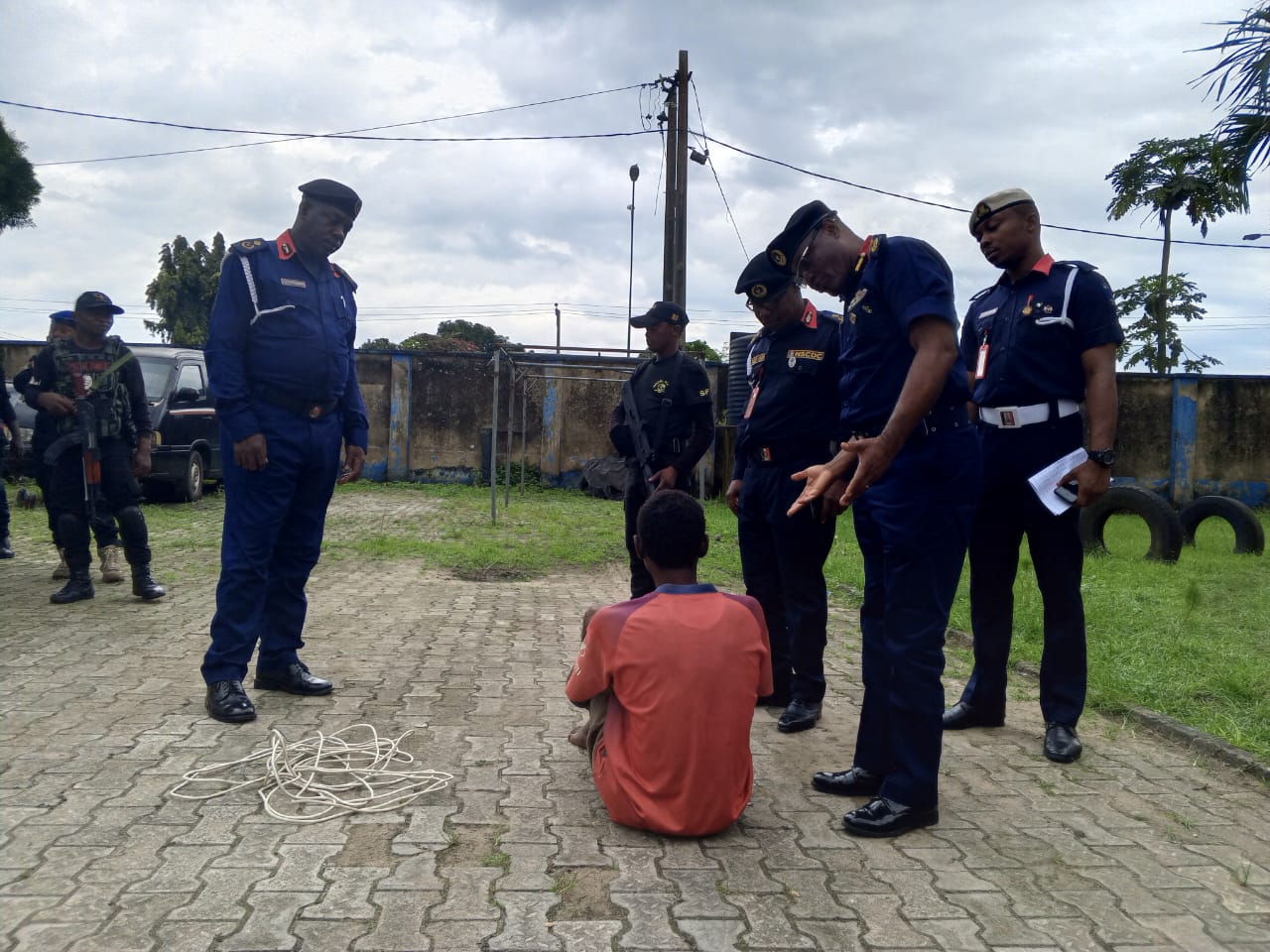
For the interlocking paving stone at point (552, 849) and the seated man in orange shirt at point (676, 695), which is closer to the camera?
the interlocking paving stone at point (552, 849)

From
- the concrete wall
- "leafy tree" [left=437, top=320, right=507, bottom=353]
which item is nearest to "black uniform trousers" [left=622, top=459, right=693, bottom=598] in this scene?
the concrete wall

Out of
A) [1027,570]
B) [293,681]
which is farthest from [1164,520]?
[293,681]

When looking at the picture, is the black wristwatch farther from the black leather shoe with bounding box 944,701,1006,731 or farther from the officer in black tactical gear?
the officer in black tactical gear

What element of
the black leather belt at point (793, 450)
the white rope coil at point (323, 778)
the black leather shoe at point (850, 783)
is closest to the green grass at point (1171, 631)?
the black leather shoe at point (850, 783)

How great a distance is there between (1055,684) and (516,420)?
15605 mm

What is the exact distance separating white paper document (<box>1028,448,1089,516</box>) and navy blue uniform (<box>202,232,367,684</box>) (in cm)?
297

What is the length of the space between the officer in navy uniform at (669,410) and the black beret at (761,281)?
1267 mm

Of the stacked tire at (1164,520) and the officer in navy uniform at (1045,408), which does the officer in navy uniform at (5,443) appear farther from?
the stacked tire at (1164,520)

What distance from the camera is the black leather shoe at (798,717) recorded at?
421 centimetres

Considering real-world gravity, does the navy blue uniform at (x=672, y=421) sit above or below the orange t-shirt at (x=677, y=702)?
above

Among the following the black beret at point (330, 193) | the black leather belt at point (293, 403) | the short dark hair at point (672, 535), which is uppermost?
the black beret at point (330, 193)

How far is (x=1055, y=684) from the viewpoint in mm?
4027

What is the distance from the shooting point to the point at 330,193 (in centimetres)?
442

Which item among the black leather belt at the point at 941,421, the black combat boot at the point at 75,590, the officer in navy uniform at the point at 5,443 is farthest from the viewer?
the officer in navy uniform at the point at 5,443
